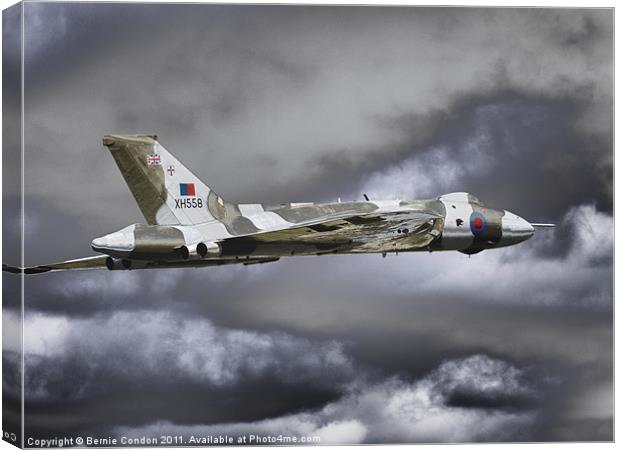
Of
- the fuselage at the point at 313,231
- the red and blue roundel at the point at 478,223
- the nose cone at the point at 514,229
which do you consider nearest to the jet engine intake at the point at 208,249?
the fuselage at the point at 313,231

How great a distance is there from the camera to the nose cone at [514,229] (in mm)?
33656

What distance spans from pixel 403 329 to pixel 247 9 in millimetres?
7516

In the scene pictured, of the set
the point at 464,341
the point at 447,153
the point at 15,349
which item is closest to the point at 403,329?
the point at 464,341

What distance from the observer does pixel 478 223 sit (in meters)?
34.7

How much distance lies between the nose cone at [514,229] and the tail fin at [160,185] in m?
7.07

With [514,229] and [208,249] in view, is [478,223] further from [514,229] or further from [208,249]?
[208,249]

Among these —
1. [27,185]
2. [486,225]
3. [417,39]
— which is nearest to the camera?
[27,185]

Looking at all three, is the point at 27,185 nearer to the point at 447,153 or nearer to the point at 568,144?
the point at 447,153

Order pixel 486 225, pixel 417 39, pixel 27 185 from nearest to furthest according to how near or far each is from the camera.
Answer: pixel 27 185 → pixel 417 39 → pixel 486 225

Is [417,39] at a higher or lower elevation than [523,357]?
higher

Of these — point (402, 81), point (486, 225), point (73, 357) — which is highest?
point (402, 81)

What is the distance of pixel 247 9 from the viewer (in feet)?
102
